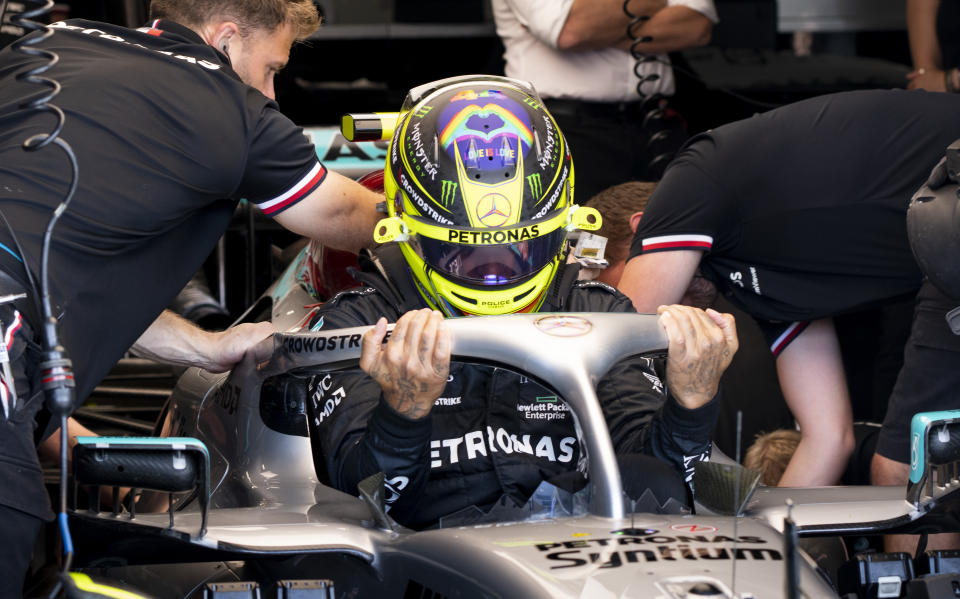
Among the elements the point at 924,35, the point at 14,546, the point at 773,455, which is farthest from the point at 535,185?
the point at 924,35

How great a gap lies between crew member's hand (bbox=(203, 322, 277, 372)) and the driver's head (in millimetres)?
629

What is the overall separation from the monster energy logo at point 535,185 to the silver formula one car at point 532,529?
424mm

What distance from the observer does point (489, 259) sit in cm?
244

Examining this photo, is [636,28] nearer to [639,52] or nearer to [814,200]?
[639,52]

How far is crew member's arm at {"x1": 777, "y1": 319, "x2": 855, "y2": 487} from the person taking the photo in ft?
11.6

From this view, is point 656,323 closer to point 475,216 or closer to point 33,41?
point 475,216

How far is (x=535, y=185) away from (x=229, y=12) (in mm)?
996

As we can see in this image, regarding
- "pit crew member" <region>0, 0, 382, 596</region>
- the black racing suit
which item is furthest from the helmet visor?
"pit crew member" <region>0, 0, 382, 596</region>

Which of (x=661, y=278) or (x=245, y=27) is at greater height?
(x=245, y=27)

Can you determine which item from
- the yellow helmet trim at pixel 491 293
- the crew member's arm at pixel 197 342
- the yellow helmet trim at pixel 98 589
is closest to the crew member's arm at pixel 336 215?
the crew member's arm at pixel 197 342

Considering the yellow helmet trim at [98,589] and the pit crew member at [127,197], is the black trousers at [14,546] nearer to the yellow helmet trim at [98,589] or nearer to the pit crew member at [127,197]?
the pit crew member at [127,197]

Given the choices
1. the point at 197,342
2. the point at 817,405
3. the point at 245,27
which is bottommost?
the point at 817,405

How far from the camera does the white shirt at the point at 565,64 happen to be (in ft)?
15.5

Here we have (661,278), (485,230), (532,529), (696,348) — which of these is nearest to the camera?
(532,529)
